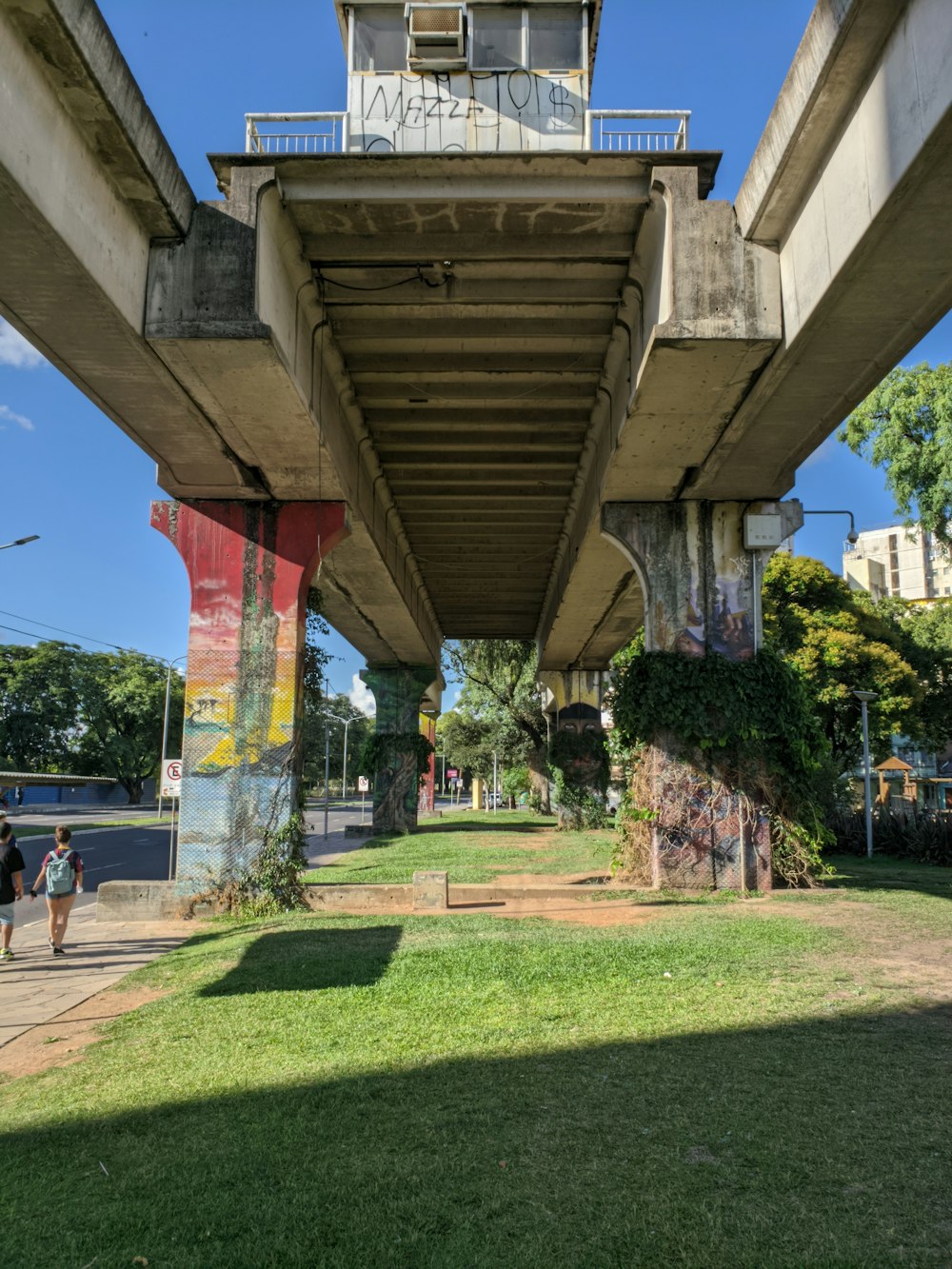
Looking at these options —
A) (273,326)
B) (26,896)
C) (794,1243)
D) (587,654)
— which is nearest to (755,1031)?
(794,1243)

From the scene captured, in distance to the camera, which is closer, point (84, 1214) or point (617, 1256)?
point (617, 1256)

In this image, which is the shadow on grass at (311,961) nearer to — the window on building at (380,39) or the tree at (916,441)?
the window on building at (380,39)

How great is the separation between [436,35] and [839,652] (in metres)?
25.2

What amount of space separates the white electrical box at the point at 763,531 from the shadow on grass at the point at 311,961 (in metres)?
7.17

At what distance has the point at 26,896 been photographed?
16656 mm

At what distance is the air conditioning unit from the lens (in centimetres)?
996

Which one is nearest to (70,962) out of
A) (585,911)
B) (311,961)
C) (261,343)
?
(311,961)

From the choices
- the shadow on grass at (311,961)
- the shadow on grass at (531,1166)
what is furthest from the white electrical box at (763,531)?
the shadow on grass at (531,1166)

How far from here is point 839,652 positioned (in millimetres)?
30797

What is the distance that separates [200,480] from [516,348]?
14.6ft

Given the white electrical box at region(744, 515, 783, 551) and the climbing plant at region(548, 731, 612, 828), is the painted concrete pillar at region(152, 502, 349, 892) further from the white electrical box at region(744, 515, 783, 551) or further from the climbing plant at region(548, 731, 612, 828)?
the climbing plant at region(548, 731, 612, 828)

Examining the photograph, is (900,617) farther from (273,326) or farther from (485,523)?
(273,326)

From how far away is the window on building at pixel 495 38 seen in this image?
10.1 m

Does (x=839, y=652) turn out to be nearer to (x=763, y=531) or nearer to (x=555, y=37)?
(x=763, y=531)
